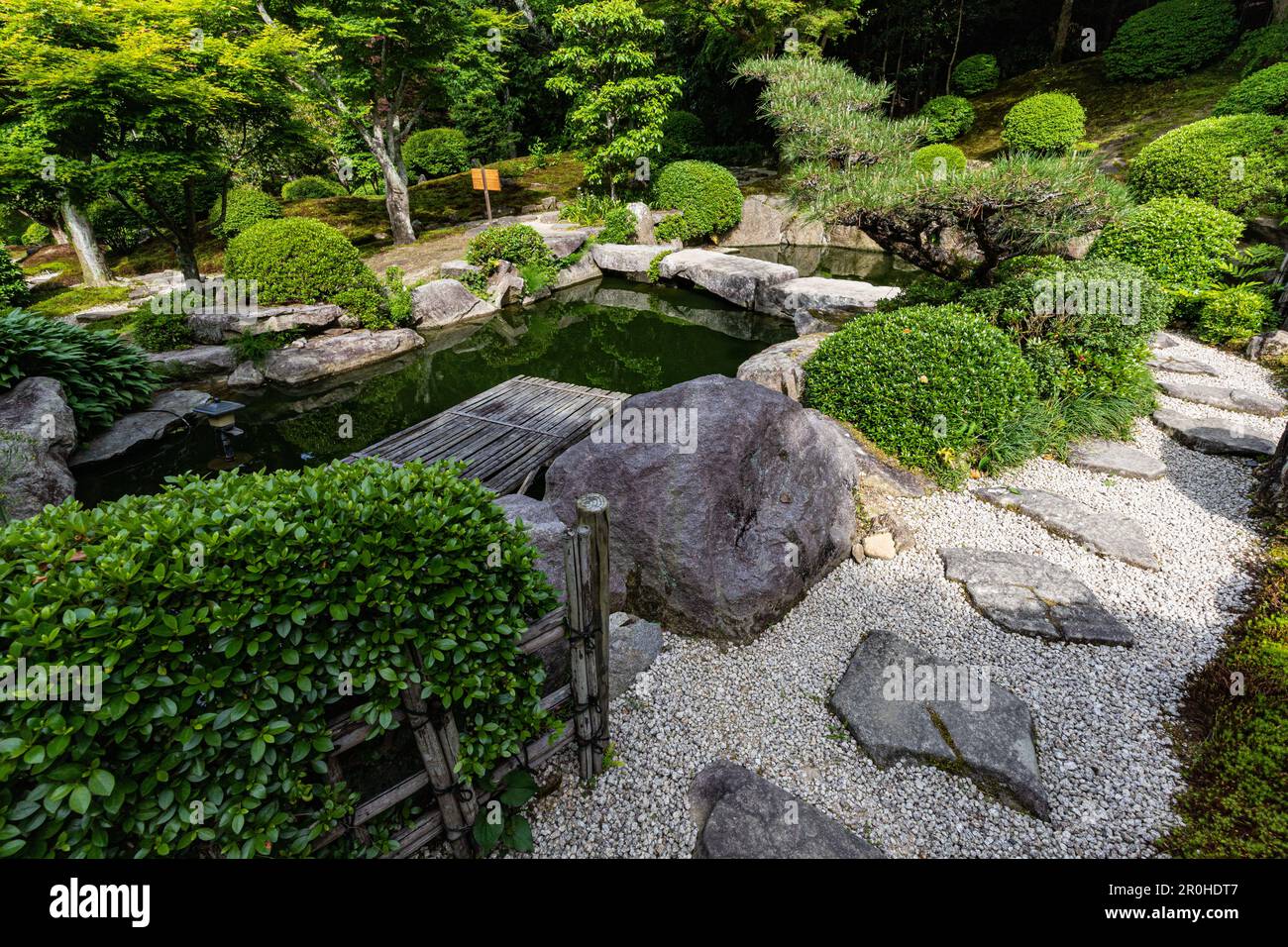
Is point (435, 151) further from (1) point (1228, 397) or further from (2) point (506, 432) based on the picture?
(1) point (1228, 397)

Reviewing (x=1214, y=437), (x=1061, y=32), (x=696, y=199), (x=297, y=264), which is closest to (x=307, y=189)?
(x=297, y=264)

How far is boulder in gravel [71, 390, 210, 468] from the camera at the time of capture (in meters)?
7.26

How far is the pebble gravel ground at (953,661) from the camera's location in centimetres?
297

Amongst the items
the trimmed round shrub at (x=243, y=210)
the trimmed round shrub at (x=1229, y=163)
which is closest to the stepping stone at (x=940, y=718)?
the trimmed round shrub at (x=1229, y=163)

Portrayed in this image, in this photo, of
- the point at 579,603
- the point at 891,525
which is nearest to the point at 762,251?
the point at 891,525

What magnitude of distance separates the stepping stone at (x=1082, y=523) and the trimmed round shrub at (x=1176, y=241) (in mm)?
5836

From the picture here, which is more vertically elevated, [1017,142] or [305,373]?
[1017,142]

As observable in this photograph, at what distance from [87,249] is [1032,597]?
19243 millimetres

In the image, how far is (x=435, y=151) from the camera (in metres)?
23.8

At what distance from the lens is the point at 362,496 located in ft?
7.56

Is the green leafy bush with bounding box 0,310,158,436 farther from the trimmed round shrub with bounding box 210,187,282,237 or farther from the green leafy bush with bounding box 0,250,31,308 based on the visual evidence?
the trimmed round shrub with bounding box 210,187,282,237

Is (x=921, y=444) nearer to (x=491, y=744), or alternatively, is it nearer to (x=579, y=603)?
(x=579, y=603)

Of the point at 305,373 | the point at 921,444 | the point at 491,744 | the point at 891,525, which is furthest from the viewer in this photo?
the point at 305,373
